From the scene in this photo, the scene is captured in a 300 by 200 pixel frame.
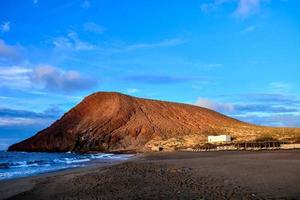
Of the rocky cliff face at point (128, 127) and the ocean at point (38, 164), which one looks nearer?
the ocean at point (38, 164)

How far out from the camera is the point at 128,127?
9125cm

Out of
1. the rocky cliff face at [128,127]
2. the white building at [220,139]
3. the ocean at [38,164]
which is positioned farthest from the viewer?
the rocky cliff face at [128,127]

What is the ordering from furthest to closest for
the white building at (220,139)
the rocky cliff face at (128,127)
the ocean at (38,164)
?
the rocky cliff face at (128,127)
the white building at (220,139)
the ocean at (38,164)

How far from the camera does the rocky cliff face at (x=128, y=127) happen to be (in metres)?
85.9

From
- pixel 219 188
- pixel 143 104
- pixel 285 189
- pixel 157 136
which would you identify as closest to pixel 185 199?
pixel 219 188

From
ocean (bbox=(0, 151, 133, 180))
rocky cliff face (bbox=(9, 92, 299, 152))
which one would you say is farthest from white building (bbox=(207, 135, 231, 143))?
ocean (bbox=(0, 151, 133, 180))

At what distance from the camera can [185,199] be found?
38.9 feet

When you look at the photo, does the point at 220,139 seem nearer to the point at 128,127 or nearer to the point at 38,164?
the point at 128,127

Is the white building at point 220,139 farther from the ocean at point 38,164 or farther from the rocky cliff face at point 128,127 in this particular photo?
the ocean at point 38,164

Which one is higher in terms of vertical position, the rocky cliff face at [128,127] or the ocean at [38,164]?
the rocky cliff face at [128,127]

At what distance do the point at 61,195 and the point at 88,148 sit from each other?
250 feet

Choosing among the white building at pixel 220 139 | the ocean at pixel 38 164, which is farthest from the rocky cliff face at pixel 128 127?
the ocean at pixel 38 164

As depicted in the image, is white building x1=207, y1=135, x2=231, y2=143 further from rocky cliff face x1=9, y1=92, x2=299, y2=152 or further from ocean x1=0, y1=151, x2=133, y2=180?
ocean x1=0, y1=151, x2=133, y2=180

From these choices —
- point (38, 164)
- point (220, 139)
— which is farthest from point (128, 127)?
point (38, 164)
